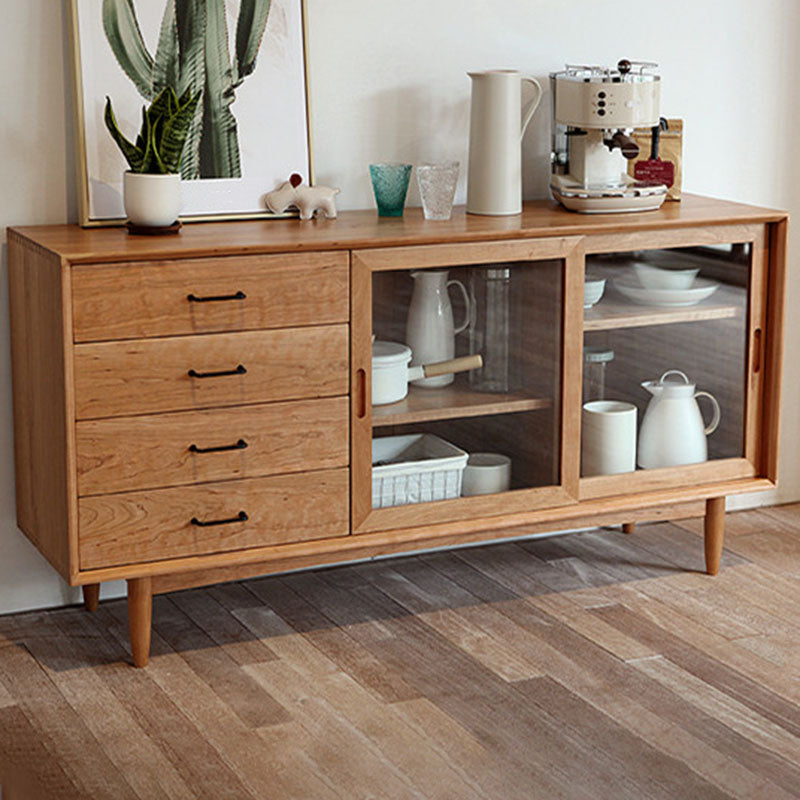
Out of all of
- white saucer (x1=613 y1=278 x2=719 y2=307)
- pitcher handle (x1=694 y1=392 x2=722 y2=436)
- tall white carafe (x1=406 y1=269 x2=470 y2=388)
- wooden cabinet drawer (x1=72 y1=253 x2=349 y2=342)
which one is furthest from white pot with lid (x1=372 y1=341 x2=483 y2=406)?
pitcher handle (x1=694 y1=392 x2=722 y2=436)

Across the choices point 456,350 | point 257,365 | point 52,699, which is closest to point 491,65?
point 456,350

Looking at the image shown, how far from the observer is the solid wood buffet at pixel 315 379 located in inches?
93.9

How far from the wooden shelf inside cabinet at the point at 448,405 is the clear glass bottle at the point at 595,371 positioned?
0.09 m

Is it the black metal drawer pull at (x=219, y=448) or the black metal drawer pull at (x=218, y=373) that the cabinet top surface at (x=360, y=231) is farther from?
the black metal drawer pull at (x=219, y=448)

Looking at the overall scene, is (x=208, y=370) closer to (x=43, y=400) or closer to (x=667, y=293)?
(x=43, y=400)

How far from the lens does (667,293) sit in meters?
2.84

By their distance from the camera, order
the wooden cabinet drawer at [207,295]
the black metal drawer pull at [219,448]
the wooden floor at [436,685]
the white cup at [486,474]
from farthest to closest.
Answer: the white cup at [486,474] < the black metal drawer pull at [219,448] < the wooden cabinet drawer at [207,295] < the wooden floor at [436,685]

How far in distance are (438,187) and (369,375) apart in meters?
0.43

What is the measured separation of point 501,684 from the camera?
8.12 ft

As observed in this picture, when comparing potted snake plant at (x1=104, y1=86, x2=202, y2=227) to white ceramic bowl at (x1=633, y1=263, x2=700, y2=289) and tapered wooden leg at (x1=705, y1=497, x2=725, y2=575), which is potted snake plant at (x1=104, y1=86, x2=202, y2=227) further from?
tapered wooden leg at (x1=705, y1=497, x2=725, y2=575)

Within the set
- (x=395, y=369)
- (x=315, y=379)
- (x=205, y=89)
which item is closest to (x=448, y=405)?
(x=395, y=369)

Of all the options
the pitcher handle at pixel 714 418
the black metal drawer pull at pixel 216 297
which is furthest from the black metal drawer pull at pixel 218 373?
the pitcher handle at pixel 714 418

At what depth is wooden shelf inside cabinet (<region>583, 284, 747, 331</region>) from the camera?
2771mm

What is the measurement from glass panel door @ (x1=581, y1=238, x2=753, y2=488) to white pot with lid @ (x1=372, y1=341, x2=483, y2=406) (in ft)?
0.94
